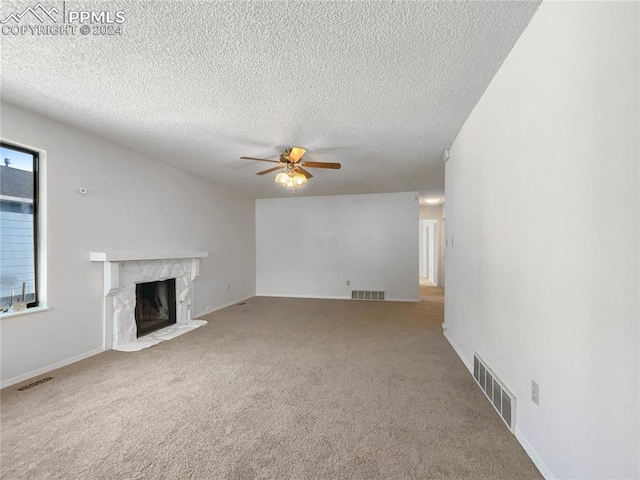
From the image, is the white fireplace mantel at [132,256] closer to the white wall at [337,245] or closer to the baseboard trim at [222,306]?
the baseboard trim at [222,306]

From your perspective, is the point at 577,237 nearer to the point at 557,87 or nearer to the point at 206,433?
the point at 557,87

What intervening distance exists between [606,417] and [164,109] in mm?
3424

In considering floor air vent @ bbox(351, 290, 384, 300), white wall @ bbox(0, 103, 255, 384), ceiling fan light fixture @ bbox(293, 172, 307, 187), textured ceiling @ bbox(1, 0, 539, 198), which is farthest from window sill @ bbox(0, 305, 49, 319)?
floor air vent @ bbox(351, 290, 384, 300)

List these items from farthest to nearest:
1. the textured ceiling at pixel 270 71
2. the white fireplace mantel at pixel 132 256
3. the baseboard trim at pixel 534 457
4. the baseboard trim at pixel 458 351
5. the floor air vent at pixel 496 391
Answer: the white fireplace mantel at pixel 132 256 < the baseboard trim at pixel 458 351 < the floor air vent at pixel 496 391 < the textured ceiling at pixel 270 71 < the baseboard trim at pixel 534 457

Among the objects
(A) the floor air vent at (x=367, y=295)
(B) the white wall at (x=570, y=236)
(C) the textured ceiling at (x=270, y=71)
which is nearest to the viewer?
(B) the white wall at (x=570, y=236)

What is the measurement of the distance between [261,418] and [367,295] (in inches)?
193

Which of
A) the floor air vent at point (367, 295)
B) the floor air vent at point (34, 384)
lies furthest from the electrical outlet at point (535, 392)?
the floor air vent at point (367, 295)

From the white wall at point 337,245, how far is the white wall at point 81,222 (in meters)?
2.76

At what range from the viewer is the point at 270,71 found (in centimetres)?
200

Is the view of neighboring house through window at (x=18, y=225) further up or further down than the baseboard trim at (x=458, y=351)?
further up

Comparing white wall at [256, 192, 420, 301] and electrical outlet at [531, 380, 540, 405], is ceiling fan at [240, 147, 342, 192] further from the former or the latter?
white wall at [256, 192, 420, 301]

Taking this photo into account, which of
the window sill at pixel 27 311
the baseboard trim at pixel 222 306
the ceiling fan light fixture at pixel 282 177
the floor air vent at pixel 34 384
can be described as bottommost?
the baseboard trim at pixel 222 306

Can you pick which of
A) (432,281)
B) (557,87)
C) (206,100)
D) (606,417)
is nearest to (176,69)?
(206,100)

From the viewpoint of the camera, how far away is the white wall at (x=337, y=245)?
646 cm
